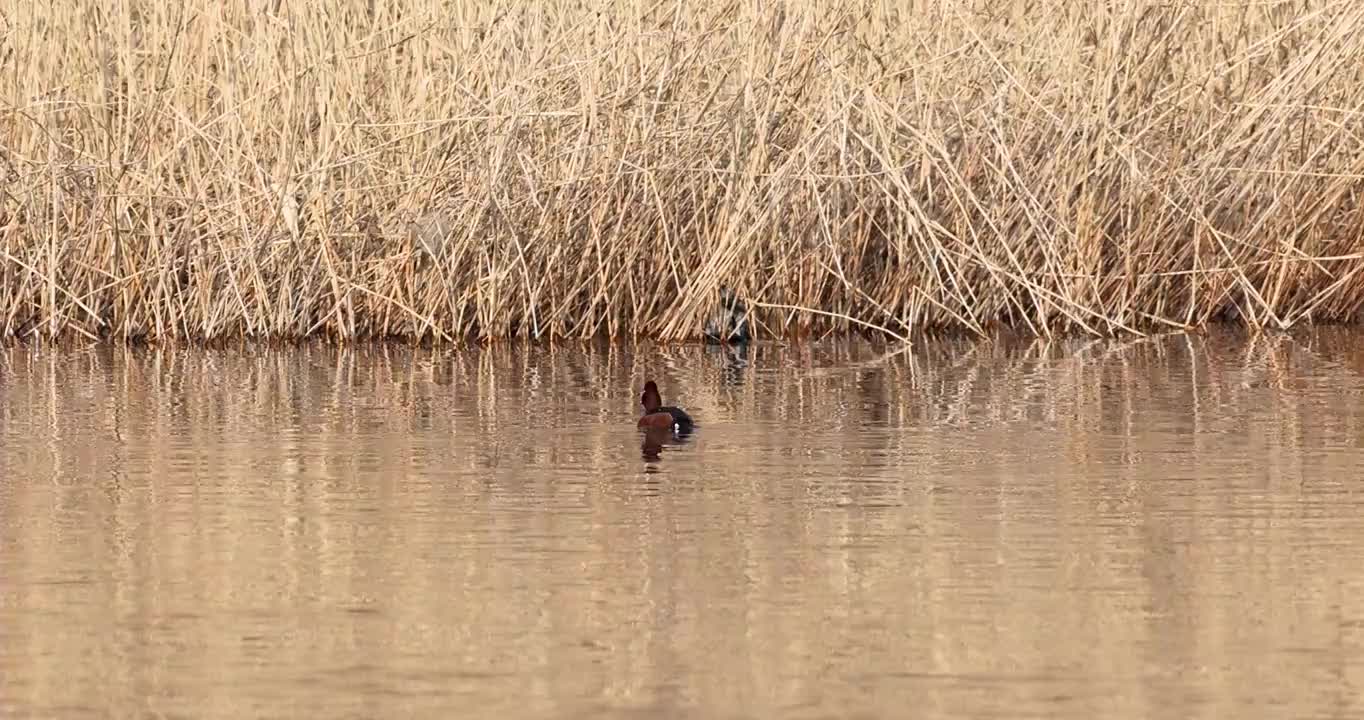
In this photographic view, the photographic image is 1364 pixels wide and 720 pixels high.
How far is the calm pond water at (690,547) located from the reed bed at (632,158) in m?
1.62

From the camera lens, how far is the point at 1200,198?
13.3 m

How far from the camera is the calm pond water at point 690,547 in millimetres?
5355

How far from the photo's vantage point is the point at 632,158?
13.0 meters

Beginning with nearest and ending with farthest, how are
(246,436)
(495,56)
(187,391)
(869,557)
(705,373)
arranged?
(869,557)
(246,436)
(187,391)
(705,373)
(495,56)

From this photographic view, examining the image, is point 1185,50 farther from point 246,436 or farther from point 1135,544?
point 1135,544

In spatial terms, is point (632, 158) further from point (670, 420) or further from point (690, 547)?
point (690, 547)

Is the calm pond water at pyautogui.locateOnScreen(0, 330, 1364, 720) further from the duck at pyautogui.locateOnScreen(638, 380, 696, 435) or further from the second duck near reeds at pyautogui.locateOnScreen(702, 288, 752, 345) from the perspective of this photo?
the second duck near reeds at pyautogui.locateOnScreen(702, 288, 752, 345)

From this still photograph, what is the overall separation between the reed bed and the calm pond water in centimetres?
162

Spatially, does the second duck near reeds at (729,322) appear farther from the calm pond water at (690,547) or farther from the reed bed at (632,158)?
the calm pond water at (690,547)

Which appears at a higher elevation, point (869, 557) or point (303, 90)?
point (303, 90)

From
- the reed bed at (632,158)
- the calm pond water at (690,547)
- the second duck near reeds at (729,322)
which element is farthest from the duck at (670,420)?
the second duck near reeds at (729,322)

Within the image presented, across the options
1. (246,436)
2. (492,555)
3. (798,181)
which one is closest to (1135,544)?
(492,555)

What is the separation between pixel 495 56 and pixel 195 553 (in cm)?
622

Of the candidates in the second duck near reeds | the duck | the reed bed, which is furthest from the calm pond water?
the second duck near reeds
